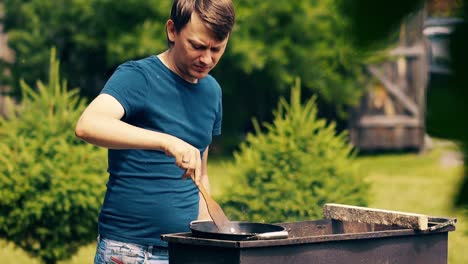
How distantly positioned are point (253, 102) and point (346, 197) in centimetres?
1263

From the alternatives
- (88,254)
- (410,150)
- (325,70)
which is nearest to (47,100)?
(88,254)

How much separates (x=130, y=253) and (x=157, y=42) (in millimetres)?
13377

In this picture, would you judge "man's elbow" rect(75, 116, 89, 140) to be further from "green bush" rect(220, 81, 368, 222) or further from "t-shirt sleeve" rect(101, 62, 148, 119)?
"green bush" rect(220, 81, 368, 222)

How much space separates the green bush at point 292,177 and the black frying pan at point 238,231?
3.34 m

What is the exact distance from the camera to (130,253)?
3.56 metres

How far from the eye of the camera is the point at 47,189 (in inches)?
289

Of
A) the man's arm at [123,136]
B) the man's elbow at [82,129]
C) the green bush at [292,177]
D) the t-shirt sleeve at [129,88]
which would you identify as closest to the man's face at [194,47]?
the t-shirt sleeve at [129,88]

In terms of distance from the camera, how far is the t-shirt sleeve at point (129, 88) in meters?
3.41

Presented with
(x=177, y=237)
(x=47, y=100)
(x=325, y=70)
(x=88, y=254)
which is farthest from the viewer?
(x=325, y=70)

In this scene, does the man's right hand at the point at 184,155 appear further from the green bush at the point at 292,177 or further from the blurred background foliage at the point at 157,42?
the blurred background foliage at the point at 157,42

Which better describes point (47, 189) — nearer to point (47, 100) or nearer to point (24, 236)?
point (24, 236)

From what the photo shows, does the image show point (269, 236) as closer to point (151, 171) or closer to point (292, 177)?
point (151, 171)

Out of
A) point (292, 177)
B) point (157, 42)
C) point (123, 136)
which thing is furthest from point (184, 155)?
point (157, 42)

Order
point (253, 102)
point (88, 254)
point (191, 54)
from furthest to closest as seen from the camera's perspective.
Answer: point (253, 102)
point (88, 254)
point (191, 54)
